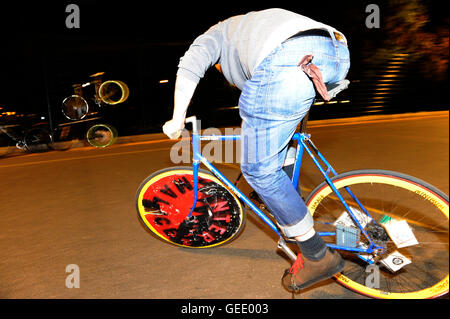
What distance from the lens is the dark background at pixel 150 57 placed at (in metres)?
12.0

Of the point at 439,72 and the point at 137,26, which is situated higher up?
the point at 137,26

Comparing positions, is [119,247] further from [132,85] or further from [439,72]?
[439,72]

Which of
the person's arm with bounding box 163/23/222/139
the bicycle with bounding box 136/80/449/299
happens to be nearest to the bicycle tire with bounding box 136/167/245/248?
the bicycle with bounding box 136/80/449/299

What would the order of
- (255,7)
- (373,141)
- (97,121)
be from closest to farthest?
(373,141)
(97,121)
(255,7)

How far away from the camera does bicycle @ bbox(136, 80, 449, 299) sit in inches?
86.5

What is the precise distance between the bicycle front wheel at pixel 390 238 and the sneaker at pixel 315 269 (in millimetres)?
346

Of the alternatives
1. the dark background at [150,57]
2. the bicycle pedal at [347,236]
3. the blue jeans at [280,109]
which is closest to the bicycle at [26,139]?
the dark background at [150,57]

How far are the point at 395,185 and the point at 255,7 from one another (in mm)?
14085

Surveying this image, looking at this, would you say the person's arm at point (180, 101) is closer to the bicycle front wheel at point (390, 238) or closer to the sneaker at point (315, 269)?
the bicycle front wheel at point (390, 238)

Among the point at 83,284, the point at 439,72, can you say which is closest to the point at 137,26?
the point at 439,72

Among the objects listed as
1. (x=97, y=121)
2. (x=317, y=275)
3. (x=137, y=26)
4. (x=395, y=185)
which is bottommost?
(x=97, y=121)

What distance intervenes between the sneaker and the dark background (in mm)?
10651

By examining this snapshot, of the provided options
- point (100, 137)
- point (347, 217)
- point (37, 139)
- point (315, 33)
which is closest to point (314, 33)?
point (315, 33)
